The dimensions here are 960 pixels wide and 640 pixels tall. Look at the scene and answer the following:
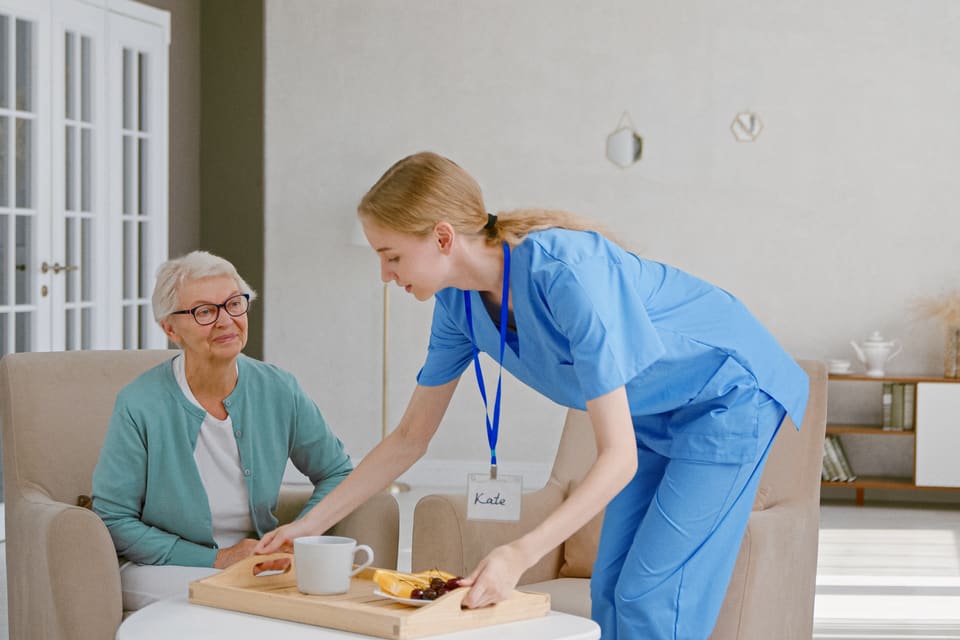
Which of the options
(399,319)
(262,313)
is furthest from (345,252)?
(262,313)

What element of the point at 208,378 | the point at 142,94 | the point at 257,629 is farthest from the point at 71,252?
the point at 257,629

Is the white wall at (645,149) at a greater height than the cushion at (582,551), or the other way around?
the white wall at (645,149)

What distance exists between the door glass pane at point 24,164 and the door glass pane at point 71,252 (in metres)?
0.35

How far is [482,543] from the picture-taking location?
2.76 metres

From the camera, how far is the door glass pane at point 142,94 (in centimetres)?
660

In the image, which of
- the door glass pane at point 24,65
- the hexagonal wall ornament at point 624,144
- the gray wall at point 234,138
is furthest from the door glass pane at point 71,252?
the hexagonal wall ornament at point 624,144

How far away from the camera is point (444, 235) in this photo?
191 centimetres

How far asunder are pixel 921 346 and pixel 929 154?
0.98 meters

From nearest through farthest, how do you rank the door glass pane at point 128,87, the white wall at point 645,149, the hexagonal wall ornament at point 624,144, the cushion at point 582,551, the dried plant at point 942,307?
the cushion at point 582,551 → the dried plant at point 942,307 → the white wall at point 645,149 → the door glass pane at point 128,87 → the hexagonal wall ornament at point 624,144

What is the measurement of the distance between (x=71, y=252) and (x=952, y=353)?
4335mm

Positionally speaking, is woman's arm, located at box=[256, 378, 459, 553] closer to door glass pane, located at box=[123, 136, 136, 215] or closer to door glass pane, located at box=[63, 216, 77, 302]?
door glass pane, located at box=[63, 216, 77, 302]

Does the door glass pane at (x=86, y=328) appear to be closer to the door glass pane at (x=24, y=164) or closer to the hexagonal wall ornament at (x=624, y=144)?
the door glass pane at (x=24, y=164)

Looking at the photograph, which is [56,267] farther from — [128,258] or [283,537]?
[283,537]

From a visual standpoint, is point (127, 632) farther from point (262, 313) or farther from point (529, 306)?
point (262, 313)
